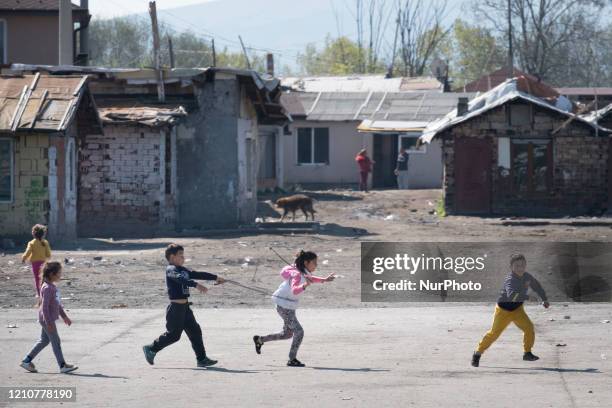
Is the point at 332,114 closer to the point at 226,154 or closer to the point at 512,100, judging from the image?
the point at 512,100

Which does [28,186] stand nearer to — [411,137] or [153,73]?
[153,73]

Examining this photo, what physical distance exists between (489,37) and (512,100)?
6114 cm

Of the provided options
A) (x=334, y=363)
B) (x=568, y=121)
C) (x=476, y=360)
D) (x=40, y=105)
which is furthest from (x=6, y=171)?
(x=568, y=121)

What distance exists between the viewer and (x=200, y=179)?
30.0m

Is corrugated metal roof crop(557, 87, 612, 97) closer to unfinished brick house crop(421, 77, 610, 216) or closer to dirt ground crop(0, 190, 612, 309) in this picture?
unfinished brick house crop(421, 77, 610, 216)

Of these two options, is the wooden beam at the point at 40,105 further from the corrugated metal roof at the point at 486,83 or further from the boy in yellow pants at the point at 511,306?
the corrugated metal roof at the point at 486,83

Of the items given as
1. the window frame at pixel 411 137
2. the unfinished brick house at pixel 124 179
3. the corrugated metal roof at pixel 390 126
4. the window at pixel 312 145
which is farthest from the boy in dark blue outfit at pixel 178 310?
the window at pixel 312 145

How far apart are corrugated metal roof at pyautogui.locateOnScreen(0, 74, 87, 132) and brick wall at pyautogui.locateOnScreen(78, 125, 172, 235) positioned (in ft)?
9.87

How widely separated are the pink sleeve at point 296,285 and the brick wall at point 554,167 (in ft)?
80.1

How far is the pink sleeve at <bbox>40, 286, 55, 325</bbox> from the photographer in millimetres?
11352

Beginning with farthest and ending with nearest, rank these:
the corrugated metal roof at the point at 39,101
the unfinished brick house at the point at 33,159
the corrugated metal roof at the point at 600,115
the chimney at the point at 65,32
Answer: the corrugated metal roof at the point at 600,115 < the chimney at the point at 65,32 < the unfinished brick house at the point at 33,159 < the corrugated metal roof at the point at 39,101

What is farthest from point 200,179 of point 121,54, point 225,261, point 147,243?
point 121,54

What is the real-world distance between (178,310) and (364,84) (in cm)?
4678

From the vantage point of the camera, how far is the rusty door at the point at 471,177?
3578cm
